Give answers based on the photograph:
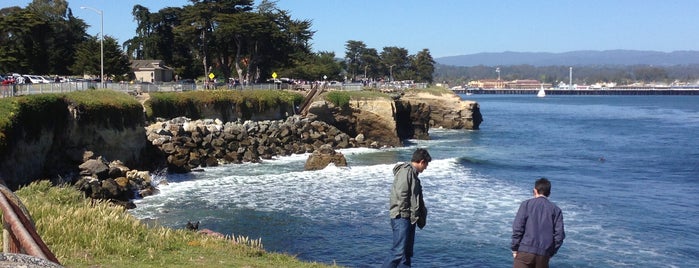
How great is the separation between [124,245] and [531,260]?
5.91m

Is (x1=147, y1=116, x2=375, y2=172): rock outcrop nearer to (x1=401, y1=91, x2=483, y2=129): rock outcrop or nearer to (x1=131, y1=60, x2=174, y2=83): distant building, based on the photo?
(x1=401, y1=91, x2=483, y2=129): rock outcrop

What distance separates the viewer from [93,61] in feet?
188

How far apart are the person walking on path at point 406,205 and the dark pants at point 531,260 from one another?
1.45 m

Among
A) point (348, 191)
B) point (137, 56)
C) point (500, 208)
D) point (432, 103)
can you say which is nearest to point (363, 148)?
point (348, 191)

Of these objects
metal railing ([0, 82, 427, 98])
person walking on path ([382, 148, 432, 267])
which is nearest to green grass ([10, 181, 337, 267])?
person walking on path ([382, 148, 432, 267])

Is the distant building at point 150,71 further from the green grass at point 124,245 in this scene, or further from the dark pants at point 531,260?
the dark pants at point 531,260

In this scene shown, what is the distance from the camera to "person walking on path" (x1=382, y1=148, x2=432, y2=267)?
9.12 meters

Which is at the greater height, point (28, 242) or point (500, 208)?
point (28, 242)

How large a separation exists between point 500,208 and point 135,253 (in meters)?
15.9

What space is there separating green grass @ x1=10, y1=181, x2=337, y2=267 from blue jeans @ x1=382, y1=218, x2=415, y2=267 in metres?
2.28

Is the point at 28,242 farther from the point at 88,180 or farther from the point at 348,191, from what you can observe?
the point at 348,191

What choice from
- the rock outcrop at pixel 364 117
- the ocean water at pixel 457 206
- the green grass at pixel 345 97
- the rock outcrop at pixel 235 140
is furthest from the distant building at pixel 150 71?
the ocean water at pixel 457 206

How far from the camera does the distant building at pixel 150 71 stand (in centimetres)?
6950

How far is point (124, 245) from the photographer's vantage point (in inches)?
416
